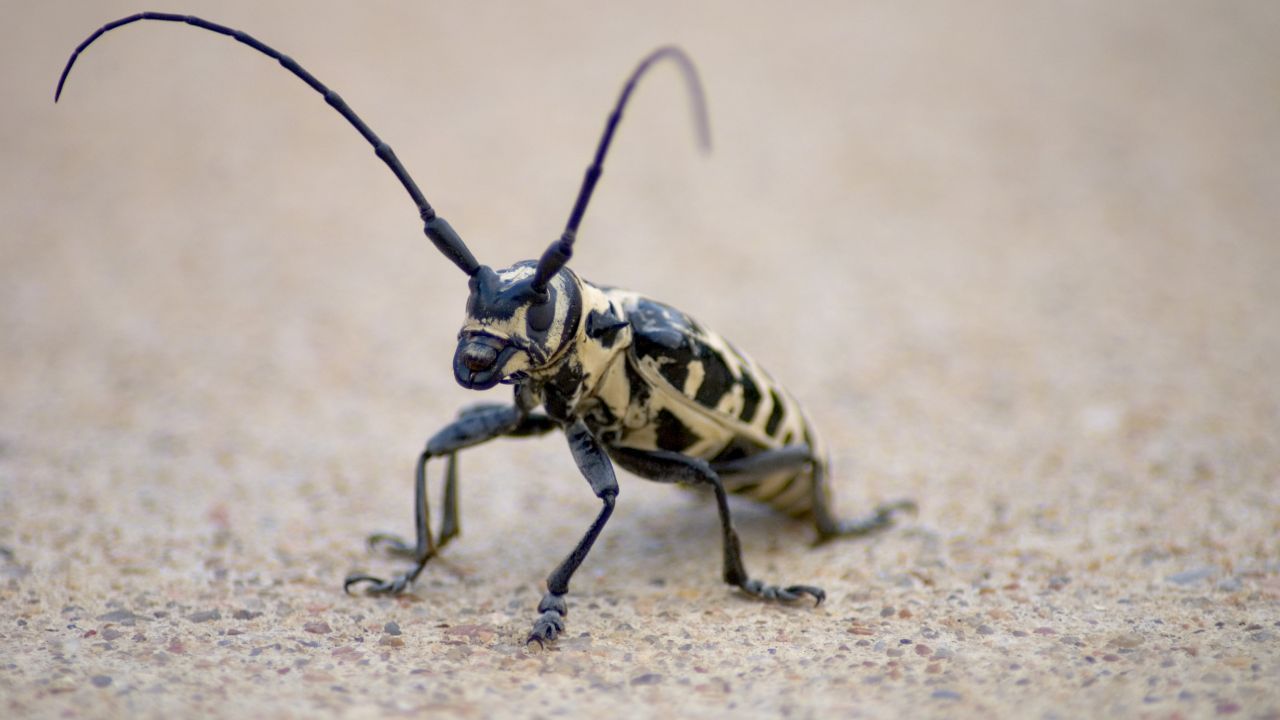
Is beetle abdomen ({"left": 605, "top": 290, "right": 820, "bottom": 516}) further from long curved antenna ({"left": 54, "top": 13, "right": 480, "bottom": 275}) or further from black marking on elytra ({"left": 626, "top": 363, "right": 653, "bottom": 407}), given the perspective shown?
long curved antenna ({"left": 54, "top": 13, "right": 480, "bottom": 275})

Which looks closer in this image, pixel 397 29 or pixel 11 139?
pixel 11 139

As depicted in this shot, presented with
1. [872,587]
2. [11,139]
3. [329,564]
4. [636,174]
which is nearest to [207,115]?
[11,139]

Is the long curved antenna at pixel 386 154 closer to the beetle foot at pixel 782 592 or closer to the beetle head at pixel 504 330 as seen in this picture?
the beetle head at pixel 504 330

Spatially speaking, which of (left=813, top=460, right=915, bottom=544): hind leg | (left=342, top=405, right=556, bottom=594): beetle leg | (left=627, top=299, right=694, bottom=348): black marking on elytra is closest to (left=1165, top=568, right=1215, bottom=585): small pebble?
(left=813, top=460, right=915, bottom=544): hind leg

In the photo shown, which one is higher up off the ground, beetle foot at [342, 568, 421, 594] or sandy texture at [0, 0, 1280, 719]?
sandy texture at [0, 0, 1280, 719]

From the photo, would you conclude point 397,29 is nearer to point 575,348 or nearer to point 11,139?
point 11,139

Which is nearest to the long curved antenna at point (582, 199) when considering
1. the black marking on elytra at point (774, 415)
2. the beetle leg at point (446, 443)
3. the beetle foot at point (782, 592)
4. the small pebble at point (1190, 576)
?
the beetle leg at point (446, 443)
